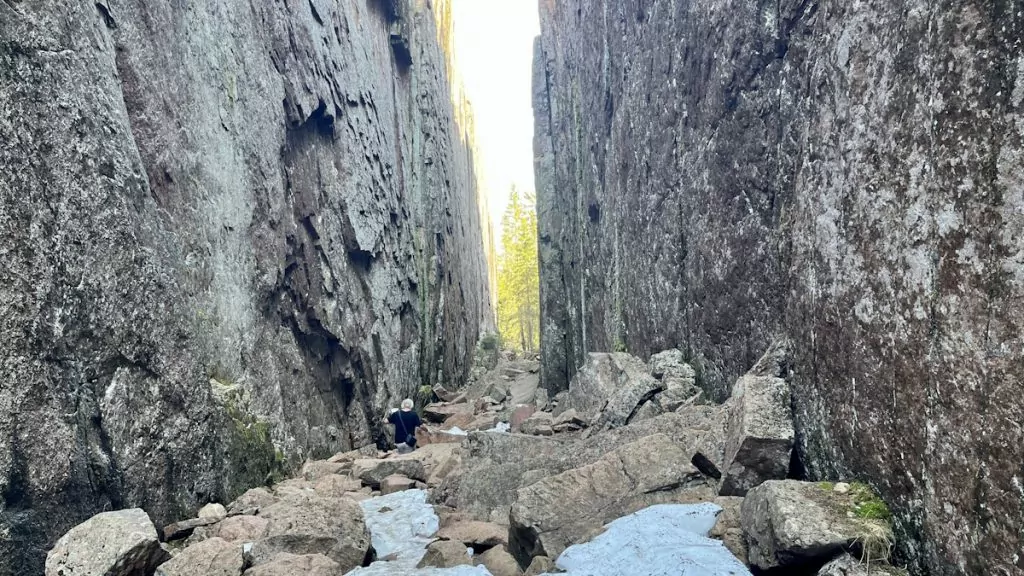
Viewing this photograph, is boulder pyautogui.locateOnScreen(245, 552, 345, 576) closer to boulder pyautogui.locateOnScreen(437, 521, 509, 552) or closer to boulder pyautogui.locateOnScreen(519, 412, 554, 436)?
boulder pyautogui.locateOnScreen(437, 521, 509, 552)

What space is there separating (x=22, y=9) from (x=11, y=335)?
322cm

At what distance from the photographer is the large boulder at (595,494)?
5.23 m

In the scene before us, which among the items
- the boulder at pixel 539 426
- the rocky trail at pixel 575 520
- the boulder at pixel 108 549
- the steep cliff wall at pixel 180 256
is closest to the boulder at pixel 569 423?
the boulder at pixel 539 426

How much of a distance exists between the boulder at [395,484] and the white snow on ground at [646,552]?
7.34 feet

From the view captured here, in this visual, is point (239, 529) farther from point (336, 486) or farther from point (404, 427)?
point (404, 427)

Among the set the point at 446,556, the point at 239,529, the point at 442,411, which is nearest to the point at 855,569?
the point at 446,556

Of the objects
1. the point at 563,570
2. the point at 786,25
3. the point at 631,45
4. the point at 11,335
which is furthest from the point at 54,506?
the point at 631,45

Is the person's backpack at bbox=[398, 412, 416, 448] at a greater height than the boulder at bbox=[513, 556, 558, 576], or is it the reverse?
the boulder at bbox=[513, 556, 558, 576]

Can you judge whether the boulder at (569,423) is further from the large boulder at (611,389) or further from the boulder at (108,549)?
the boulder at (108,549)

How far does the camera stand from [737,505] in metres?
4.59

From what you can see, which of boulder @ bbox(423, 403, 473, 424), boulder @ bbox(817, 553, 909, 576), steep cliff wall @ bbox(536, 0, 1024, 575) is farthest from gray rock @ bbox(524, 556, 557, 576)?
boulder @ bbox(423, 403, 473, 424)

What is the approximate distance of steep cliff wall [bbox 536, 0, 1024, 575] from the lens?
2799 millimetres

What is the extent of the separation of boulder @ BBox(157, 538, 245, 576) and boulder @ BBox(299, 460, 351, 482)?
4.33 metres

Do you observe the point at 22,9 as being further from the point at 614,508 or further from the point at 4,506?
the point at 614,508
